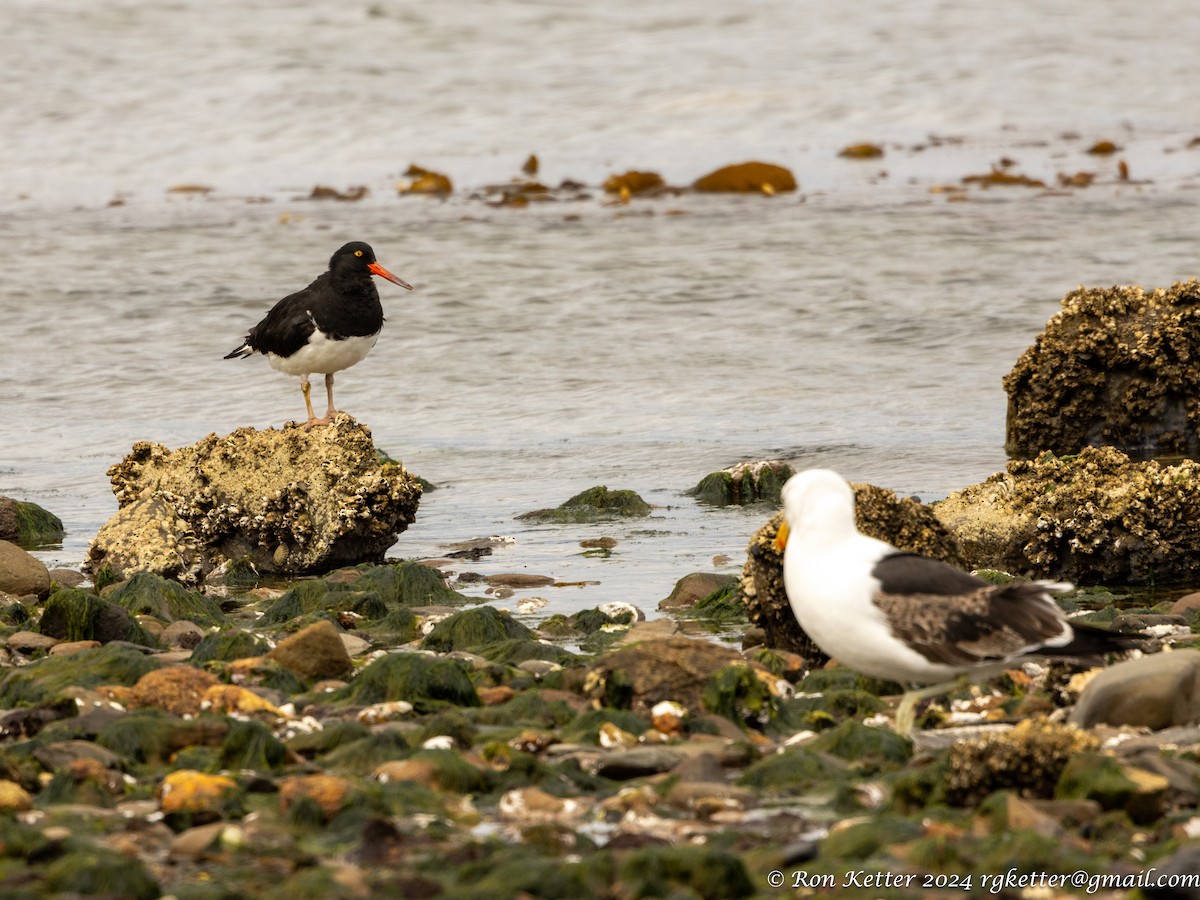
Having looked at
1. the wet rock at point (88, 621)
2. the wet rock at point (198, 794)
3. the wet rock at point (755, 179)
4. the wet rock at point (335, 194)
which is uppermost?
the wet rock at point (335, 194)

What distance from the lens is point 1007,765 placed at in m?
4.56

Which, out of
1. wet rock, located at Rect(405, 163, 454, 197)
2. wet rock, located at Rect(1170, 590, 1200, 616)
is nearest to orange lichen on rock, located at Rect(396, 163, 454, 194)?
wet rock, located at Rect(405, 163, 454, 197)

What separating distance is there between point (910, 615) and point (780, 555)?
1.50 metres

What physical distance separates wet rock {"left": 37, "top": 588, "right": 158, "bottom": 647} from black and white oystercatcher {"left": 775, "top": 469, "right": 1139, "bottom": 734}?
2.98 m

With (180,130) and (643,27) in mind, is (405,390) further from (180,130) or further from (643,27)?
(643,27)

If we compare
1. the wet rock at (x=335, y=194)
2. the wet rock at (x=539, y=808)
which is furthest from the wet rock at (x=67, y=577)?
the wet rock at (x=335, y=194)

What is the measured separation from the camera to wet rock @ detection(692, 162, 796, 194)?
2270 centimetres

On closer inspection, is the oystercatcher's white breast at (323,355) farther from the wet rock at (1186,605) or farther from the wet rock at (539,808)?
the wet rock at (539,808)

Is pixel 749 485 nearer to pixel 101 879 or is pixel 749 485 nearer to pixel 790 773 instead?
pixel 790 773

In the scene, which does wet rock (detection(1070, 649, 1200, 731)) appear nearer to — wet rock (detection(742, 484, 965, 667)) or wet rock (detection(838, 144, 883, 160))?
wet rock (detection(742, 484, 965, 667))

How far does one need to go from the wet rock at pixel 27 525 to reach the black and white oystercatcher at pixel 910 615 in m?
5.69

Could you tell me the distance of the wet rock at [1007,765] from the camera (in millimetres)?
4547

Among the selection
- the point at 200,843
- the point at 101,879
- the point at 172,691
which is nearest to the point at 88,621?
the point at 172,691

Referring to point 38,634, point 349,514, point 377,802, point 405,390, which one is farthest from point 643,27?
point 377,802
